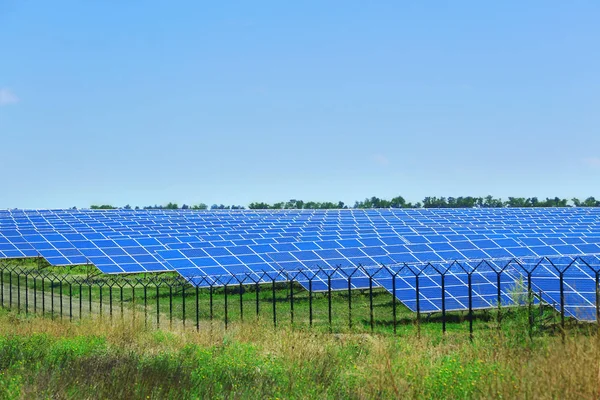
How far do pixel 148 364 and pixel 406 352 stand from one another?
4499mm

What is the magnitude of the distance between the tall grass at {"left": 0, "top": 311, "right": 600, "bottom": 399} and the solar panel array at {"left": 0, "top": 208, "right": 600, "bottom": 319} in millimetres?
6914

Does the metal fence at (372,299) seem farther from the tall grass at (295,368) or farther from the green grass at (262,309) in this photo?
the tall grass at (295,368)

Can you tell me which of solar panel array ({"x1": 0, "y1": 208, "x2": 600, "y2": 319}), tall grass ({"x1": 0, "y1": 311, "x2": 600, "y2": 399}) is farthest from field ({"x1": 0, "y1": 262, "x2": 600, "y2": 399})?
solar panel array ({"x1": 0, "y1": 208, "x2": 600, "y2": 319})

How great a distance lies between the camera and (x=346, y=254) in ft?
104

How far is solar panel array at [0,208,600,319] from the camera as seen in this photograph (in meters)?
23.1

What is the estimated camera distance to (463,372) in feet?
34.7

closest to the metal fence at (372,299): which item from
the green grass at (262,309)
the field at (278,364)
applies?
the green grass at (262,309)

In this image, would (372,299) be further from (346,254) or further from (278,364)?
(278,364)

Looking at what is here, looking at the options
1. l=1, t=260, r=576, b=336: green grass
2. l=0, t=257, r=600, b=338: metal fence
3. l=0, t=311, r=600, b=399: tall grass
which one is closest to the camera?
l=0, t=311, r=600, b=399: tall grass

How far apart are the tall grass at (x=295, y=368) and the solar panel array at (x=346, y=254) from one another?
6.91m

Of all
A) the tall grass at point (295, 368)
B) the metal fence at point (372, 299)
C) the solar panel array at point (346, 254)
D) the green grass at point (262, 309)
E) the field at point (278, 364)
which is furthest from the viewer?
the solar panel array at point (346, 254)

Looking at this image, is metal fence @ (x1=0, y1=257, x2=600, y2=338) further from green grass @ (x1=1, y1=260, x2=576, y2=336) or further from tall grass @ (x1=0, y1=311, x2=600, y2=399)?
tall grass @ (x1=0, y1=311, x2=600, y2=399)

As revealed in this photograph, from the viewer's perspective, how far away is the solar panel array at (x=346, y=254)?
75.9 feet

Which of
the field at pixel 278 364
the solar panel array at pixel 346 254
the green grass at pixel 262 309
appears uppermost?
the solar panel array at pixel 346 254
